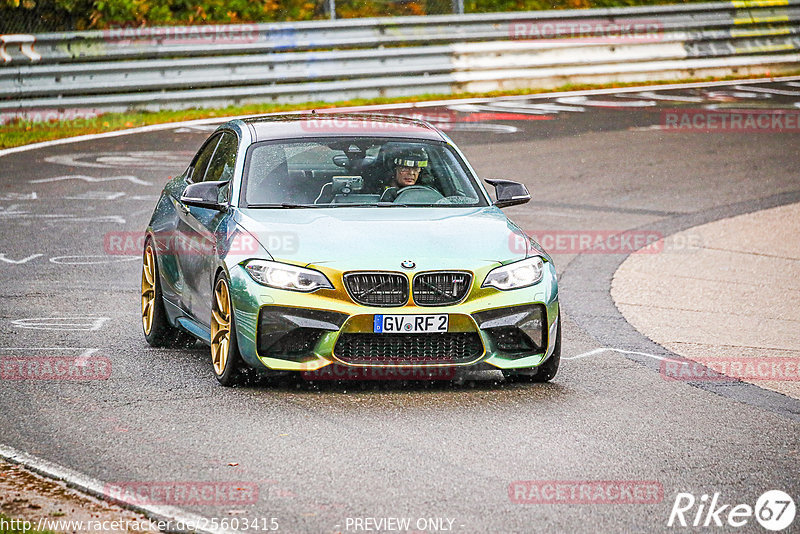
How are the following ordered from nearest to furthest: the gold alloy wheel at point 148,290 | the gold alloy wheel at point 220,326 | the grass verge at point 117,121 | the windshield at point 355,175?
the gold alloy wheel at point 220,326 → the windshield at point 355,175 → the gold alloy wheel at point 148,290 → the grass verge at point 117,121

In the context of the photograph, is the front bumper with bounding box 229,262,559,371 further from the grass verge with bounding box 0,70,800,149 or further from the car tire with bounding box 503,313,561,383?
the grass verge with bounding box 0,70,800,149

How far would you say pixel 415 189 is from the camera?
896 centimetres

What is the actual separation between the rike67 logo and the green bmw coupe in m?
2.17

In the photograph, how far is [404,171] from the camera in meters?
9.05

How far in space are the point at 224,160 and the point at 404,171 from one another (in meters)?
1.25

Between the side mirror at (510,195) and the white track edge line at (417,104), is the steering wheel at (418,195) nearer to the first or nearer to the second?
the side mirror at (510,195)

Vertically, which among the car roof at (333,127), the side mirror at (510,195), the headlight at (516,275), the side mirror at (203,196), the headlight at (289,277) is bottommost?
the headlight at (516,275)

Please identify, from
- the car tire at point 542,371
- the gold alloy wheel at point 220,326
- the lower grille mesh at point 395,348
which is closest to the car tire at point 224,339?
the gold alloy wheel at point 220,326

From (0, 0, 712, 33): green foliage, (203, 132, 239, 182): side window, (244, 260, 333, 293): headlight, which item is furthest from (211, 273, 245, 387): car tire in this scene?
(0, 0, 712, 33): green foliage

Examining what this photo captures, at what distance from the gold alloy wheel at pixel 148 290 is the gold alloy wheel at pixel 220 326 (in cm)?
140

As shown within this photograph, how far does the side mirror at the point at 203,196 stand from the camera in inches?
338

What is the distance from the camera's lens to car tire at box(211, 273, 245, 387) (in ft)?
25.8

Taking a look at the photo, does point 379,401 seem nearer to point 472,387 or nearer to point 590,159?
point 472,387

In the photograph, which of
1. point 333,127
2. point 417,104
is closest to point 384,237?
point 333,127
